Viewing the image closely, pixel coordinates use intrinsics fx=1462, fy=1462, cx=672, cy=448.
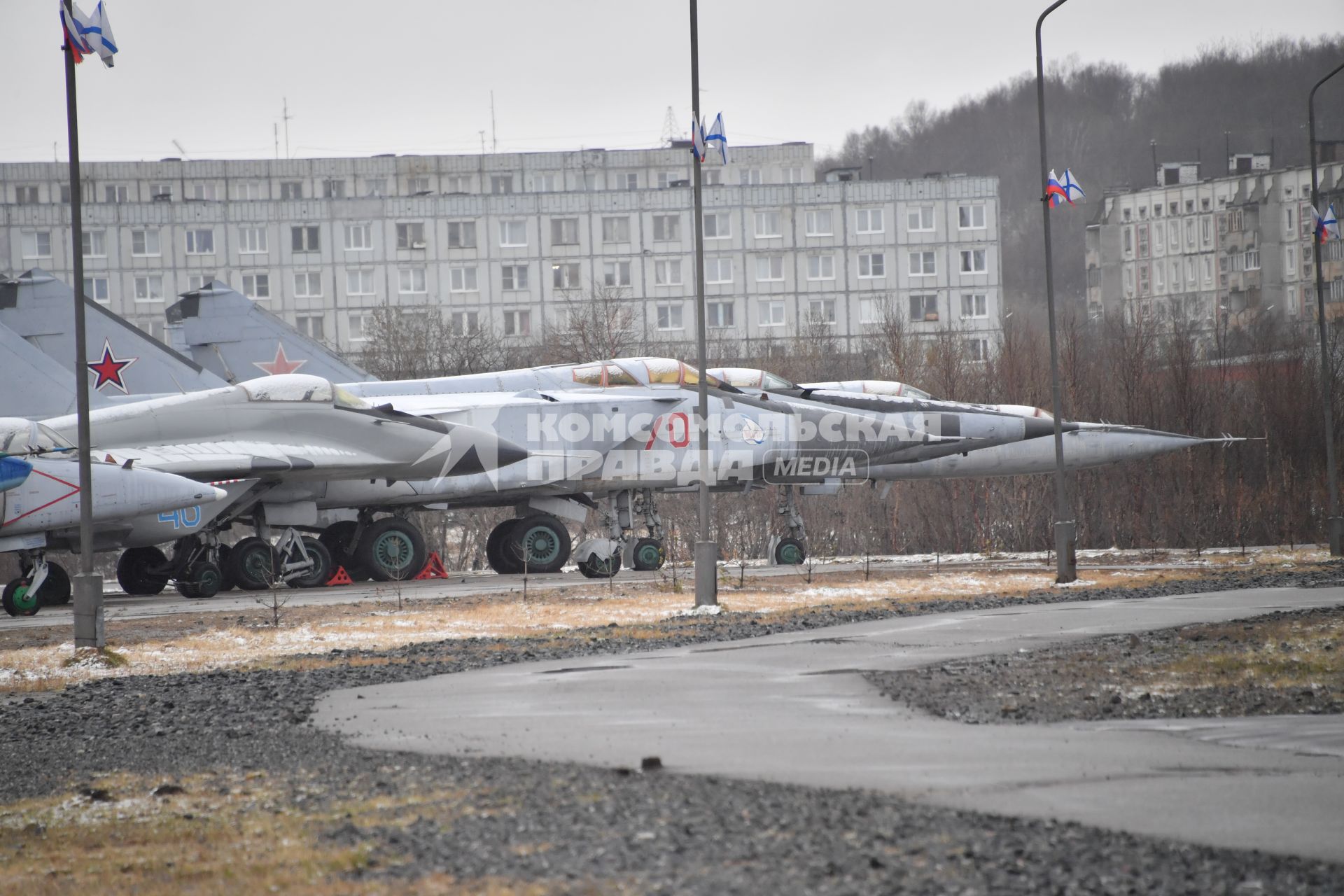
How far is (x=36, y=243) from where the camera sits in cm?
6819

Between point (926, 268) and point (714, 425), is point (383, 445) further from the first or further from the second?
point (926, 268)

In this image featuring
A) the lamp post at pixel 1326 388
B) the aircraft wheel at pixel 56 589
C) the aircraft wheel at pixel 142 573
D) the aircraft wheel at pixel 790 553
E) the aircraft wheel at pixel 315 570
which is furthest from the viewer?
the aircraft wheel at pixel 790 553

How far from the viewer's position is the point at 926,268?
68.2m

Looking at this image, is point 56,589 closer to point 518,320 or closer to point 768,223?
point 518,320

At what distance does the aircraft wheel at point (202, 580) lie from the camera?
23.0m

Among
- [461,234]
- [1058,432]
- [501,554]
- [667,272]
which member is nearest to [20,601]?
[501,554]

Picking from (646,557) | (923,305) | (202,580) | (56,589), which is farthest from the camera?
(923,305)

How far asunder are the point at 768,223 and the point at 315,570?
46700mm

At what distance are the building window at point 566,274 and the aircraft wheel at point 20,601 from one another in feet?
156

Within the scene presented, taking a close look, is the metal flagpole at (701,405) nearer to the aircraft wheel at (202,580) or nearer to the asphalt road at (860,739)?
the asphalt road at (860,739)

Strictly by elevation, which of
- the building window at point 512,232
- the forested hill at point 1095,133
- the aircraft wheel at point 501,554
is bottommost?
the aircraft wheel at point 501,554

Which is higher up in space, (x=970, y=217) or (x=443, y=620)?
(x=970, y=217)

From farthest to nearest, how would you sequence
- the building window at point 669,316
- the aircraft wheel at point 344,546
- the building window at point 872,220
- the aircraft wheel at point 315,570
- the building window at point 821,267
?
the building window at point 821,267 → the building window at point 872,220 → the building window at point 669,316 → the aircraft wheel at point 344,546 → the aircraft wheel at point 315,570

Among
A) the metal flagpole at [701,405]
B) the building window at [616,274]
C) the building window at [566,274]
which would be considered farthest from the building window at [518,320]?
the metal flagpole at [701,405]
